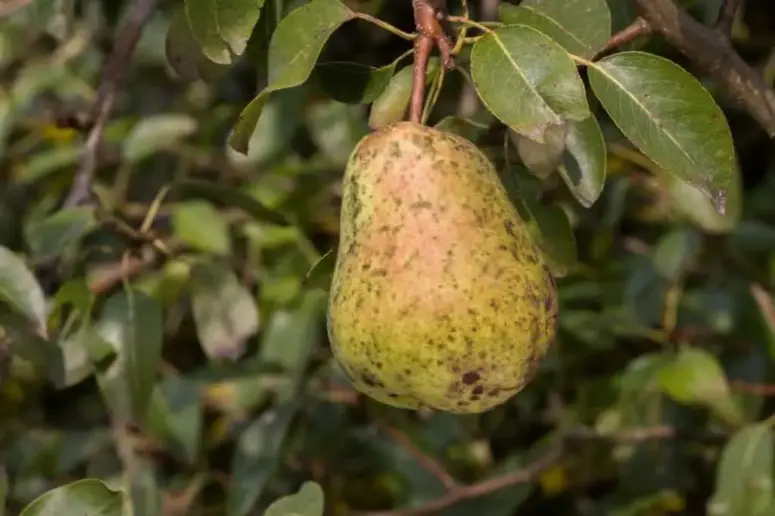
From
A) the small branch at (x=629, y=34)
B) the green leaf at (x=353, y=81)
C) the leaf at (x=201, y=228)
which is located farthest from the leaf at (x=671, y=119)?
the leaf at (x=201, y=228)

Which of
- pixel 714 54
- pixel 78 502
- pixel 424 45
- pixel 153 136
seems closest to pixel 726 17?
pixel 714 54

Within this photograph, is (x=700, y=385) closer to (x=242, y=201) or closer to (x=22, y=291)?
(x=242, y=201)

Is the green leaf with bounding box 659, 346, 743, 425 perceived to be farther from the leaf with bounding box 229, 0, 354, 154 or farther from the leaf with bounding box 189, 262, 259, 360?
the leaf with bounding box 229, 0, 354, 154

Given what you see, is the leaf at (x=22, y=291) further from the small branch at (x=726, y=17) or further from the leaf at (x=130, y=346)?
the small branch at (x=726, y=17)

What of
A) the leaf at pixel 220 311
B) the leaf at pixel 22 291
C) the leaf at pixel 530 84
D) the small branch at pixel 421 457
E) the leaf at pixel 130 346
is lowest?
the small branch at pixel 421 457

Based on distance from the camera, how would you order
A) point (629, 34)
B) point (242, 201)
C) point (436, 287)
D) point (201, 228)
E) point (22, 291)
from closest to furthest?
point (436, 287), point (629, 34), point (22, 291), point (242, 201), point (201, 228)
